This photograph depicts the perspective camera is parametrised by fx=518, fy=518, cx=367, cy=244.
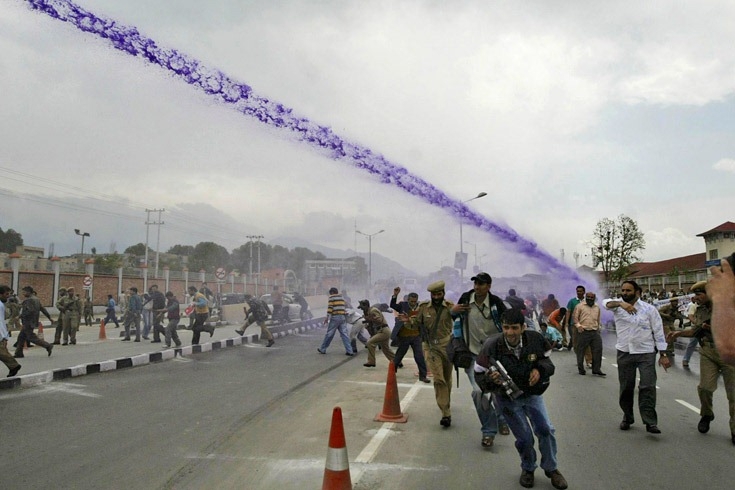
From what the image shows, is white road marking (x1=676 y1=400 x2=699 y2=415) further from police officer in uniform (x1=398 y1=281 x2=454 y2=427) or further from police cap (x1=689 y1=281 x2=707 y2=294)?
police officer in uniform (x1=398 y1=281 x2=454 y2=427)

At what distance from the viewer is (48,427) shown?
591 centimetres

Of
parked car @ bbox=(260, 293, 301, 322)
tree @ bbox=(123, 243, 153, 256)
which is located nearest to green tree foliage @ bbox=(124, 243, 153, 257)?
tree @ bbox=(123, 243, 153, 256)

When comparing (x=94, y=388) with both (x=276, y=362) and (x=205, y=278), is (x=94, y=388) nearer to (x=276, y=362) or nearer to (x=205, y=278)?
(x=276, y=362)

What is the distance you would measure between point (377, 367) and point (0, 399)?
622 cm

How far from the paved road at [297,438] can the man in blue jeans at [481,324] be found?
280mm

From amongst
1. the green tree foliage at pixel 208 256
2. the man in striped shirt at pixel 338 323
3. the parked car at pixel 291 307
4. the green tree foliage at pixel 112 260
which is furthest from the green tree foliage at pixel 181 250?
the man in striped shirt at pixel 338 323

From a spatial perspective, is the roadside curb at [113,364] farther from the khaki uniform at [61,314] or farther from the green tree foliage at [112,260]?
the green tree foliage at [112,260]

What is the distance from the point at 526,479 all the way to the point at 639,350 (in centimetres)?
250

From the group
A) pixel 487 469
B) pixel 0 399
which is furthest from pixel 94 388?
pixel 487 469

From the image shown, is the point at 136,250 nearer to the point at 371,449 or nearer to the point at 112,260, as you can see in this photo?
the point at 112,260

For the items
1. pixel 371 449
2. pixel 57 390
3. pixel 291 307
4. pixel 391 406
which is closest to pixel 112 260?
pixel 291 307

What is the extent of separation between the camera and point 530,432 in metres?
4.17

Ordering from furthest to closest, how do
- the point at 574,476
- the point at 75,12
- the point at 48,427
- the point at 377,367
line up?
the point at 75,12 < the point at 377,367 < the point at 48,427 < the point at 574,476

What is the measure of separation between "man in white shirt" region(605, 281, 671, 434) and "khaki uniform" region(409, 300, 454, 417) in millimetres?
1804
